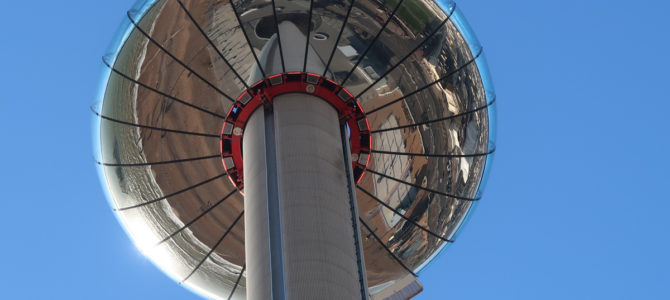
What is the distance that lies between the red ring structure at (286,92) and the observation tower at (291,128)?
0.03 meters

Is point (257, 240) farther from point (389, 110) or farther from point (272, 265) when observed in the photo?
point (389, 110)

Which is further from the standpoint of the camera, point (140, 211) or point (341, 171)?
point (140, 211)

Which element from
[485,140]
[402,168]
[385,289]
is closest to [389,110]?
[402,168]

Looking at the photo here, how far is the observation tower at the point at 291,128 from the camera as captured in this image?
48.4 feet

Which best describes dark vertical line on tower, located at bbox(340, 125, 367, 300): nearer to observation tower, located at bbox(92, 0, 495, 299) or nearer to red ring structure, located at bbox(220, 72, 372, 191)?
observation tower, located at bbox(92, 0, 495, 299)

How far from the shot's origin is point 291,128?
1476cm

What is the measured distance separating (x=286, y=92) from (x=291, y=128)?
3.69 ft

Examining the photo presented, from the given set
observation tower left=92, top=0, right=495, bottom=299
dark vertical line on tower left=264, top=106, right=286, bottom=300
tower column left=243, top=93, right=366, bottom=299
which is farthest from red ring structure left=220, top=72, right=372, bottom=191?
dark vertical line on tower left=264, top=106, right=286, bottom=300

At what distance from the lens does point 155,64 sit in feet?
53.4

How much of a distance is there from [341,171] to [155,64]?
181 inches

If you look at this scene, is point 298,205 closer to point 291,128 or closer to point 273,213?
point 273,213

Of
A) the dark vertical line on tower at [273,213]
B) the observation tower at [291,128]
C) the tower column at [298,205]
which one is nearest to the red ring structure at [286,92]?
the observation tower at [291,128]

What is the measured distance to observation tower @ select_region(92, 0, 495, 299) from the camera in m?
14.8

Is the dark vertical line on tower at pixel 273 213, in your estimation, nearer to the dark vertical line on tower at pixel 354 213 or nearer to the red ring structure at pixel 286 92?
the red ring structure at pixel 286 92
